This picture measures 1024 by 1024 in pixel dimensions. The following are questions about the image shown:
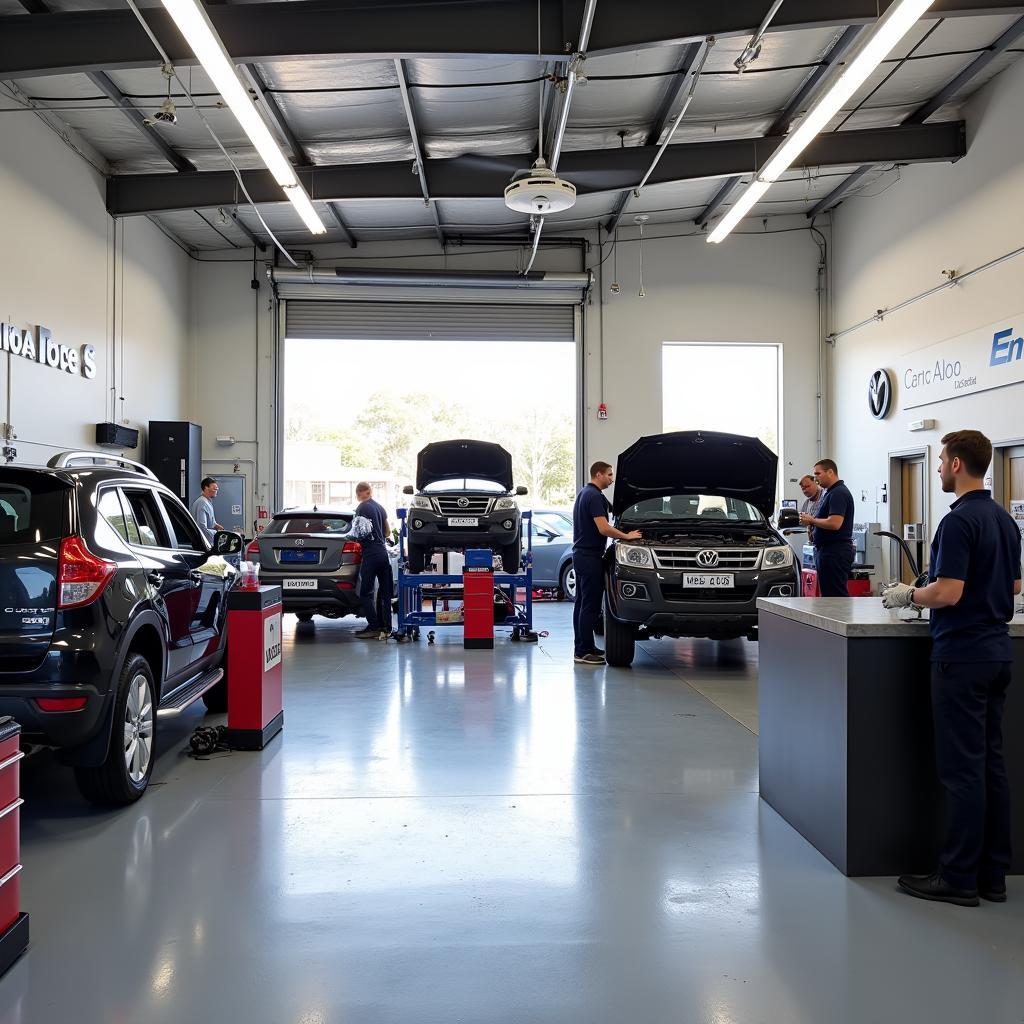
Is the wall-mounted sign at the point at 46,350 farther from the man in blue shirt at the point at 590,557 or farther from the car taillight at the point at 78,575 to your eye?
the car taillight at the point at 78,575

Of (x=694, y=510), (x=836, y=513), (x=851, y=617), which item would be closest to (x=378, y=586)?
(x=694, y=510)

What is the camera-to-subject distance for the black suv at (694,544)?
22.4 feet

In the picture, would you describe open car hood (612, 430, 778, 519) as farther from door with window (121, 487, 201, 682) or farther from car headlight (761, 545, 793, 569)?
door with window (121, 487, 201, 682)

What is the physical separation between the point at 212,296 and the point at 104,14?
7.54 meters

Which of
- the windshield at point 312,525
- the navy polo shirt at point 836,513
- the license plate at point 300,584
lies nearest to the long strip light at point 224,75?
the windshield at point 312,525

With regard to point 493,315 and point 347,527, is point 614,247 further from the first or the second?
point 347,527

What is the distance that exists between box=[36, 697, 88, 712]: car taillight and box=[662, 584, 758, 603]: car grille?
4498 millimetres

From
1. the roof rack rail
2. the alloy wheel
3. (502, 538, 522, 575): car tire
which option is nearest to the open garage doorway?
(502, 538, 522, 575): car tire

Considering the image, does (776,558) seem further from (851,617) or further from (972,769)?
(972,769)

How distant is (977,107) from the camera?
1044cm

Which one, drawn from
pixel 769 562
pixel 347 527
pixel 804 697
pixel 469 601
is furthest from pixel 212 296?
pixel 804 697

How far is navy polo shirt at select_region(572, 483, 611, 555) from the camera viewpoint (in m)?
7.52

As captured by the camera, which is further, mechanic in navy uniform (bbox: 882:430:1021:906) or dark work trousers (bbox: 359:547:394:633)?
dark work trousers (bbox: 359:547:394:633)

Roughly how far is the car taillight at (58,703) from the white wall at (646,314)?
1162cm
